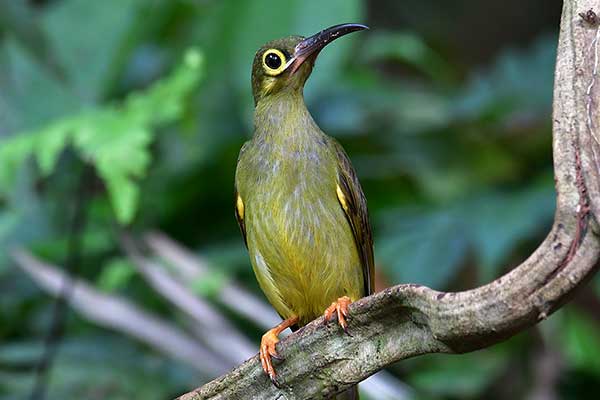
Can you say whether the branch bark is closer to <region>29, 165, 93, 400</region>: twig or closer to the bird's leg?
the bird's leg

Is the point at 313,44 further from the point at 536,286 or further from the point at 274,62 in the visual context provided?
the point at 536,286

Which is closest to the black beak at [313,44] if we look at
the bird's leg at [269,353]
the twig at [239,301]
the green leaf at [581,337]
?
the bird's leg at [269,353]

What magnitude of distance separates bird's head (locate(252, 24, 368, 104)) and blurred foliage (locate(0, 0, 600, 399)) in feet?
3.27

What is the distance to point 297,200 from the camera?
11.2ft

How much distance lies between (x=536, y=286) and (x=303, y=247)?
1544mm

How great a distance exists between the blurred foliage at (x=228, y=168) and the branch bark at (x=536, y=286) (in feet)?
7.95

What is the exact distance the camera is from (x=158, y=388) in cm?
510

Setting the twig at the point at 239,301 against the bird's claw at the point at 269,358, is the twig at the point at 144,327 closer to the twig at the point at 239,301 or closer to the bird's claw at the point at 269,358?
the twig at the point at 239,301

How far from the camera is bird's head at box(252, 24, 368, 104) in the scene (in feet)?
11.3

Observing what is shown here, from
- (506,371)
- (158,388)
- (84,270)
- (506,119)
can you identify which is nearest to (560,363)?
(506,371)

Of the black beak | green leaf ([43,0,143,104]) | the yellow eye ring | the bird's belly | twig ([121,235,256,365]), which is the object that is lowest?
the bird's belly

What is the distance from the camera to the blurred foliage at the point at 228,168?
5.16 m

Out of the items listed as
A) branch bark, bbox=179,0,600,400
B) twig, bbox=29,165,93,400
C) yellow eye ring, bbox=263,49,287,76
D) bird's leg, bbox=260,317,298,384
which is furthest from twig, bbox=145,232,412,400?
branch bark, bbox=179,0,600,400

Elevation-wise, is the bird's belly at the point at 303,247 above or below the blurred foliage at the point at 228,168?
below
